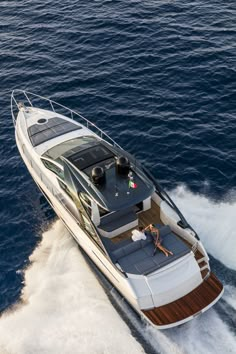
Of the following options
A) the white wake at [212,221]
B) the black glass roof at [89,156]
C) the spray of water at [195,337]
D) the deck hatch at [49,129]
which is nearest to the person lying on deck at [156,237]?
the spray of water at [195,337]

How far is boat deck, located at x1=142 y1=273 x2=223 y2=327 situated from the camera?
58.9 ft

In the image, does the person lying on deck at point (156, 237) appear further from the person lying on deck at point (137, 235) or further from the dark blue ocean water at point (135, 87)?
the dark blue ocean water at point (135, 87)

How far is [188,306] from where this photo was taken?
60.2 feet

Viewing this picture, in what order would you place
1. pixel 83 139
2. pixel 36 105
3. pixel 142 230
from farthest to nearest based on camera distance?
pixel 36 105 < pixel 83 139 < pixel 142 230

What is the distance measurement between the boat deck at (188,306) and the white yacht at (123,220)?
41 mm

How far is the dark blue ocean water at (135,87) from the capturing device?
25.5 metres

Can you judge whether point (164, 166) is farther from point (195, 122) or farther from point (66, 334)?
point (66, 334)

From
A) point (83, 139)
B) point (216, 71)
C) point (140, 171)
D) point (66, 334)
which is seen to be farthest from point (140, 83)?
point (66, 334)

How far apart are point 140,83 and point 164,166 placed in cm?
930

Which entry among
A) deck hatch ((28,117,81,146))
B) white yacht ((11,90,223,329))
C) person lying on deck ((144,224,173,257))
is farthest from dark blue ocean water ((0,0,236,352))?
deck hatch ((28,117,81,146))

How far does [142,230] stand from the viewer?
20.8 metres

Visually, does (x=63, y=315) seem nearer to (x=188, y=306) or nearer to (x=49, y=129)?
(x=188, y=306)

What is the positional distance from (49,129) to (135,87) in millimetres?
10079

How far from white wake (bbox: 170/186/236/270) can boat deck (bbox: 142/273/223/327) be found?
2285 mm
